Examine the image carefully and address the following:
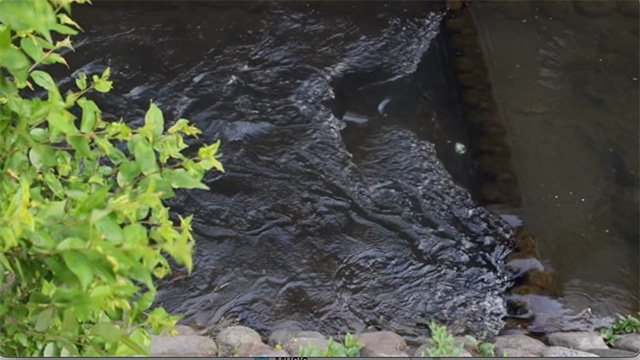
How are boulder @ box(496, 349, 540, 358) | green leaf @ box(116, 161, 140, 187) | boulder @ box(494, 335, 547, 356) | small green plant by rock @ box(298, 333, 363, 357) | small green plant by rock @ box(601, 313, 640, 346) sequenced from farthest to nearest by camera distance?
small green plant by rock @ box(601, 313, 640, 346)
boulder @ box(494, 335, 547, 356)
boulder @ box(496, 349, 540, 358)
small green plant by rock @ box(298, 333, 363, 357)
green leaf @ box(116, 161, 140, 187)

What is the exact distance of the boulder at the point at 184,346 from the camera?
9.83ft

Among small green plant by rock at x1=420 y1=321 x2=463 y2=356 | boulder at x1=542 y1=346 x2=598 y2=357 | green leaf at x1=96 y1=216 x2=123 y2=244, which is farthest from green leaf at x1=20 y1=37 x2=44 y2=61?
boulder at x1=542 y1=346 x2=598 y2=357

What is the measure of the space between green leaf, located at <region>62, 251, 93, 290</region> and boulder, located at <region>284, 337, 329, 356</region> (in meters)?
2.10

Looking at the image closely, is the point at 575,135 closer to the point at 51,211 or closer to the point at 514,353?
the point at 514,353

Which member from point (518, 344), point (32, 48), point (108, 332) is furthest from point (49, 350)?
point (518, 344)

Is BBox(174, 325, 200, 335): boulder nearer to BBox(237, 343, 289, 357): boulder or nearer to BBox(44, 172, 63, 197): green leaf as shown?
BBox(237, 343, 289, 357): boulder

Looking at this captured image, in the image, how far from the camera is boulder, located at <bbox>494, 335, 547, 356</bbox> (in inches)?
134

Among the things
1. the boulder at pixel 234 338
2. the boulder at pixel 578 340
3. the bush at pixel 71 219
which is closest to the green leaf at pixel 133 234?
the bush at pixel 71 219

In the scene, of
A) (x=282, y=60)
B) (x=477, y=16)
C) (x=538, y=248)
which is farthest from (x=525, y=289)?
(x=477, y=16)

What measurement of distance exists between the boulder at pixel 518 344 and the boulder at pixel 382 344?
41 centimetres

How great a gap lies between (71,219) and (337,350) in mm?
1919

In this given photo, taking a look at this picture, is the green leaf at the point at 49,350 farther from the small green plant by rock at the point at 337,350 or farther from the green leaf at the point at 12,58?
the small green plant by rock at the point at 337,350

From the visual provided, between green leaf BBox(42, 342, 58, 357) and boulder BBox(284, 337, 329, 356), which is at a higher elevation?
green leaf BBox(42, 342, 58, 357)

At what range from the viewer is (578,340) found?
3.55 m
